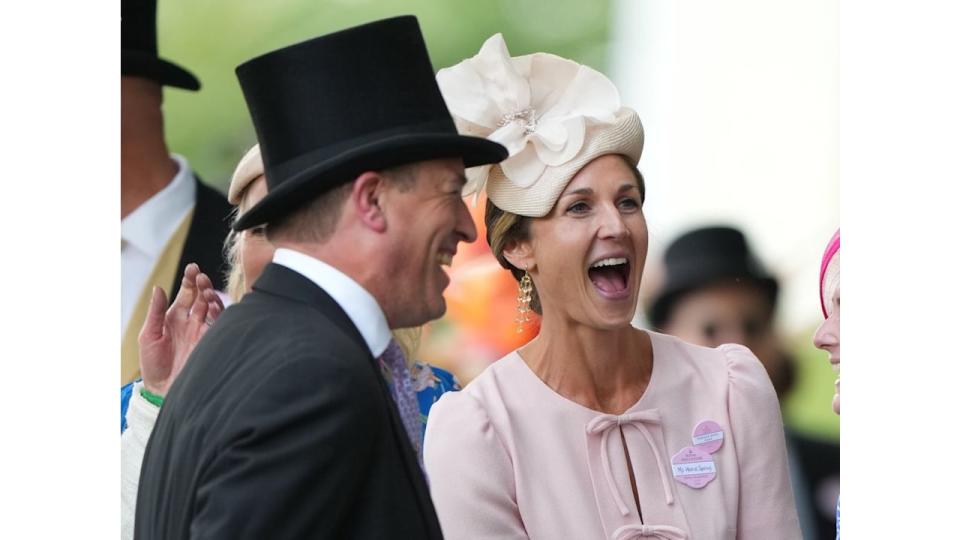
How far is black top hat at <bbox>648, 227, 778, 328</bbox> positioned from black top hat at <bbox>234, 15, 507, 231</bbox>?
1070 millimetres

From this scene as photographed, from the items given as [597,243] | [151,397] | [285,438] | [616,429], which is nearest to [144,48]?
[151,397]

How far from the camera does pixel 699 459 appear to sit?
2.89 m

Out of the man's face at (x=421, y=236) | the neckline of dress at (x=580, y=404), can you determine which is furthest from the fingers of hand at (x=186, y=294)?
the man's face at (x=421, y=236)

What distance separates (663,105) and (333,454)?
67.5 inches

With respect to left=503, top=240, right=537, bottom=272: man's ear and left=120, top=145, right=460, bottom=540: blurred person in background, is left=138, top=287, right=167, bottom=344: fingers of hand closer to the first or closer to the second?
left=120, top=145, right=460, bottom=540: blurred person in background

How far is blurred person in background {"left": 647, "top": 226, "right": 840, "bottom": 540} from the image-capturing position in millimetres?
3184

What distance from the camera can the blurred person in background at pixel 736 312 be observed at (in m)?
3.18

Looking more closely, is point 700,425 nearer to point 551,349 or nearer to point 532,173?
point 551,349

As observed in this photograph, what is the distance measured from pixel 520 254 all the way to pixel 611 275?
0.69 feet

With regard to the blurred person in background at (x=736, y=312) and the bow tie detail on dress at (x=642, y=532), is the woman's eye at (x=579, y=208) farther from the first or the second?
the bow tie detail on dress at (x=642, y=532)

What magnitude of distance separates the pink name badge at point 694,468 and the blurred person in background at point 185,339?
2.05ft

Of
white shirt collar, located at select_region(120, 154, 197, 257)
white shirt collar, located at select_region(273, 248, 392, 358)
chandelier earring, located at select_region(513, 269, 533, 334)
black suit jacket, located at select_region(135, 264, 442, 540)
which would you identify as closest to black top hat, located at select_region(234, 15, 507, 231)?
white shirt collar, located at select_region(273, 248, 392, 358)

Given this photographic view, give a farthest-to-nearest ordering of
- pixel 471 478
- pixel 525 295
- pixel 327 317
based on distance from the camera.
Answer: pixel 525 295, pixel 471 478, pixel 327 317

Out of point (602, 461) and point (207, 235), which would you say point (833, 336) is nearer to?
point (602, 461)
